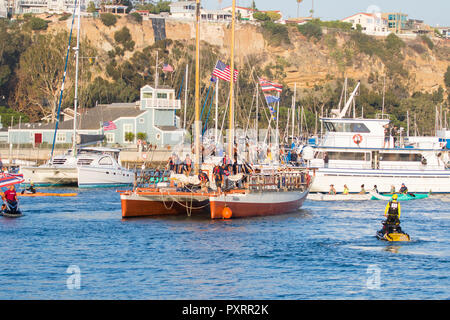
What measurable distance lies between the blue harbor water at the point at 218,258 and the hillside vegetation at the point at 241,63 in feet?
174

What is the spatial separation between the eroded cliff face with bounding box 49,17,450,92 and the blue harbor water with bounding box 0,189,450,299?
108 m

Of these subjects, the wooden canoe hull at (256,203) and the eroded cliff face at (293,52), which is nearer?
the wooden canoe hull at (256,203)

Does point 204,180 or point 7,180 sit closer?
point 204,180

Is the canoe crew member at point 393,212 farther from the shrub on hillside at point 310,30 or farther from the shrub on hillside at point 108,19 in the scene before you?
the shrub on hillside at point 310,30

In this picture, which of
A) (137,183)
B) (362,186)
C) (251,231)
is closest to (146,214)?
(137,183)

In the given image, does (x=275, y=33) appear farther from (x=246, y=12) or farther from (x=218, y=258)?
(x=218, y=258)

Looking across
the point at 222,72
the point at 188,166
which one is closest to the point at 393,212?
the point at 188,166

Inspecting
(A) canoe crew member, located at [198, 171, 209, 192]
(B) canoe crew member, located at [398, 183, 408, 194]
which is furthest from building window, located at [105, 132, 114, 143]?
(A) canoe crew member, located at [198, 171, 209, 192]

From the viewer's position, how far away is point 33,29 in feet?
467

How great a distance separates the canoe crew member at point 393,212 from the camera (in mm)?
30516

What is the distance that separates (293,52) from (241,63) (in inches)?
1596

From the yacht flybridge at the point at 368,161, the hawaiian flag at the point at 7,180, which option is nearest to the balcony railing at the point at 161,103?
the yacht flybridge at the point at 368,161

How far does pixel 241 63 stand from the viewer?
126 meters
